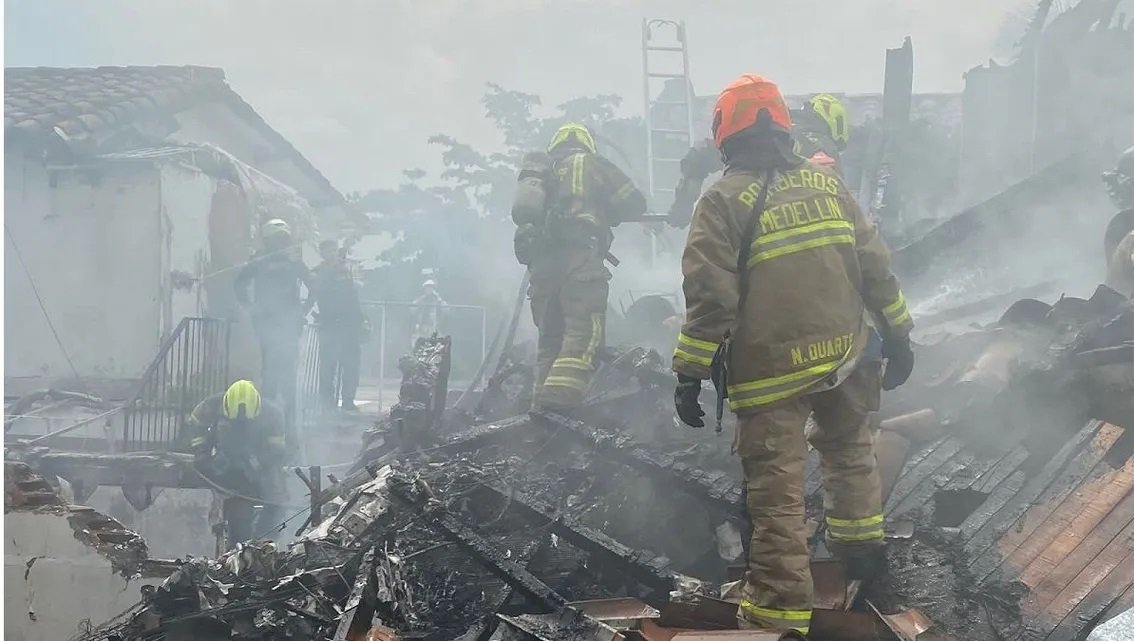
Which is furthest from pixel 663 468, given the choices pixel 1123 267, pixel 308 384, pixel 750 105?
pixel 308 384

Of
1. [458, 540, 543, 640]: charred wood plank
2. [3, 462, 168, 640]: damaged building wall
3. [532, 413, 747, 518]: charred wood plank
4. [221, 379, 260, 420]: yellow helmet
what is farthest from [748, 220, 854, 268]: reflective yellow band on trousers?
[221, 379, 260, 420]: yellow helmet

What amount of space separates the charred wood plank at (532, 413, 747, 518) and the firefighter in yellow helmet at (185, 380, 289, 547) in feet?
10.4

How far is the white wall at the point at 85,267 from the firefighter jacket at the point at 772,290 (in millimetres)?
7526

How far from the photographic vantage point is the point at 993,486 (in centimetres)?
355

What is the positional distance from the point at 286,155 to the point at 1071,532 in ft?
35.9

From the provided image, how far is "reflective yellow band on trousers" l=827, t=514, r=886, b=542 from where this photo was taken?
3.02 metres

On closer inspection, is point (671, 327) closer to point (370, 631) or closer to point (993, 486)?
point (993, 486)

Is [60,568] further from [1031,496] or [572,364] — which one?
[1031,496]

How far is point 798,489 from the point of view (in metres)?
2.80

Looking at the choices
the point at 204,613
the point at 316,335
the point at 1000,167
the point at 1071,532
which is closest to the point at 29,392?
the point at 316,335

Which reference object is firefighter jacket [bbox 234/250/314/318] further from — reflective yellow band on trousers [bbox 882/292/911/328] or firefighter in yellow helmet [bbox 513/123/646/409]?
reflective yellow band on trousers [bbox 882/292/911/328]

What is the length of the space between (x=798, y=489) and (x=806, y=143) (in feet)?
8.98

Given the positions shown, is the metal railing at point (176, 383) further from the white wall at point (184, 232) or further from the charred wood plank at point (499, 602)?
the charred wood plank at point (499, 602)

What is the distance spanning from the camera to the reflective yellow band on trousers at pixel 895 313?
3070mm
